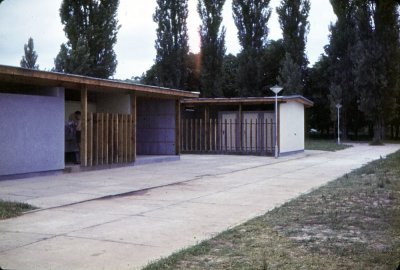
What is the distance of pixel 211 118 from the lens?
27156mm

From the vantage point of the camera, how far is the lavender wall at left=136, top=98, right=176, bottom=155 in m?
22.0

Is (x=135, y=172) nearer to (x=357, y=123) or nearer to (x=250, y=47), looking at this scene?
(x=250, y=47)

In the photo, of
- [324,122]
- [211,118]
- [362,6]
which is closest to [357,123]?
[324,122]

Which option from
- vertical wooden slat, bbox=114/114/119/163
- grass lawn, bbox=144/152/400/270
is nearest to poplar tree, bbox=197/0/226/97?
vertical wooden slat, bbox=114/114/119/163

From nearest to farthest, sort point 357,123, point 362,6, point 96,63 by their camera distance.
Result: point 96,63, point 362,6, point 357,123

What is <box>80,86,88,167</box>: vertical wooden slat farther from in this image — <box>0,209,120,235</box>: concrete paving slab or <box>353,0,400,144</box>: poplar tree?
<box>353,0,400,144</box>: poplar tree

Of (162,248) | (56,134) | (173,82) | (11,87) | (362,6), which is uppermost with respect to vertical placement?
(362,6)

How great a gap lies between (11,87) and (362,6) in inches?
1115

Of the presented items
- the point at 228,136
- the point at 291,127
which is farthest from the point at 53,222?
the point at 291,127

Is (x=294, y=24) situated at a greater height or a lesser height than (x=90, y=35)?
greater

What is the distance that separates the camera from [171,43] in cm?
3669

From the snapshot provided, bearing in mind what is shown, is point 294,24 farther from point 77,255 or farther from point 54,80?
point 77,255

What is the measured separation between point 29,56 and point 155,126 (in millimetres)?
27613

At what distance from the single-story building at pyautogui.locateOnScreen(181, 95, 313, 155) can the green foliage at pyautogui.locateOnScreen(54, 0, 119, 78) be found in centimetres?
626
